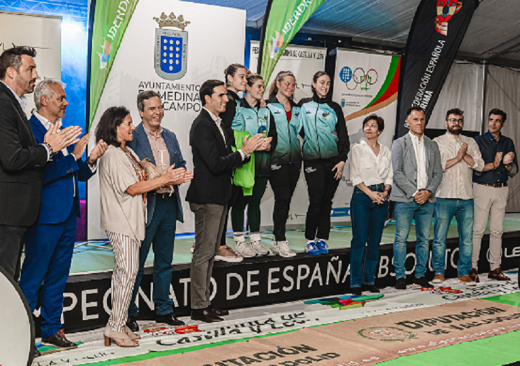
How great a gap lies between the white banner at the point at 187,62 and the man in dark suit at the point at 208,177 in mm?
1531

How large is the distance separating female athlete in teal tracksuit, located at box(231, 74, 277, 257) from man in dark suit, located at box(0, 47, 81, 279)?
1740 mm

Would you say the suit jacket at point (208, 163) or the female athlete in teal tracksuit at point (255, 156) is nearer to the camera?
the suit jacket at point (208, 163)

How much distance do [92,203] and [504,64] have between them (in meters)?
7.29

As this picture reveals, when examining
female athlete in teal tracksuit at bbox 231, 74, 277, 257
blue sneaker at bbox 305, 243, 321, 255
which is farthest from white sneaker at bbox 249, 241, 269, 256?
blue sneaker at bbox 305, 243, 321, 255

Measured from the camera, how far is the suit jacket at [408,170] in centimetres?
475

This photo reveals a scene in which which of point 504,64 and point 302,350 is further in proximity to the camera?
point 504,64

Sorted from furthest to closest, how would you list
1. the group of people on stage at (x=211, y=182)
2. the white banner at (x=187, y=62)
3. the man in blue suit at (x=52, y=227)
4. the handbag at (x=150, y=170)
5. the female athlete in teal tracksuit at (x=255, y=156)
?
1. the white banner at (x=187, y=62)
2. the female athlete in teal tracksuit at (x=255, y=156)
3. the handbag at (x=150, y=170)
4. the man in blue suit at (x=52, y=227)
5. the group of people on stage at (x=211, y=182)

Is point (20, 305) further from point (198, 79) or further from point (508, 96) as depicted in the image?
point (508, 96)

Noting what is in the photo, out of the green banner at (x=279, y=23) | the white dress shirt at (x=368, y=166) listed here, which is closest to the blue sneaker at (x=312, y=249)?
the white dress shirt at (x=368, y=166)

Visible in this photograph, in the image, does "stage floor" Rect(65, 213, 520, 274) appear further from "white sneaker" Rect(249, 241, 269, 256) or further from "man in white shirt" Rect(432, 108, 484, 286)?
"man in white shirt" Rect(432, 108, 484, 286)

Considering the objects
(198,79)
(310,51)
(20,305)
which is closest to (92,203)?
(198,79)

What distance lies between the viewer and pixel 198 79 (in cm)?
533

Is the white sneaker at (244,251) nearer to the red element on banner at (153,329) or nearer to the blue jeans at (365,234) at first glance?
the blue jeans at (365,234)

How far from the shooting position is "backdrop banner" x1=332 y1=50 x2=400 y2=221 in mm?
6905
